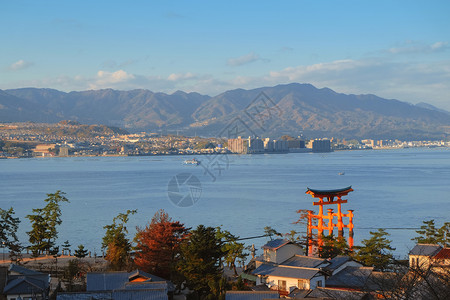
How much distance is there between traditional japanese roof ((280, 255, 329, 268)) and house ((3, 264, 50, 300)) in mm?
4392

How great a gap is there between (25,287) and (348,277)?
5.63 meters

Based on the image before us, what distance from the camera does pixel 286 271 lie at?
971 centimetres

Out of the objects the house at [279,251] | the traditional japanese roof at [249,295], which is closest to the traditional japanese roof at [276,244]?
the house at [279,251]

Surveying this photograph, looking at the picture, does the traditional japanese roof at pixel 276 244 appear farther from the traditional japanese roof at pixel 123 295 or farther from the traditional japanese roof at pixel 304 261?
the traditional japanese roof at pixel 123 295

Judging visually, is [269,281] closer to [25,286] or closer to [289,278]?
[289,278]

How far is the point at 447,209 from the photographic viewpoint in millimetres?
25672

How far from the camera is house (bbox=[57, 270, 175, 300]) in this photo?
8.45 metres

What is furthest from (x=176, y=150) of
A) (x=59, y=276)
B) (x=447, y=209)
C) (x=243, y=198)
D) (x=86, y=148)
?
(x=59, y=276)

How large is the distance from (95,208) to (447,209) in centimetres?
1716

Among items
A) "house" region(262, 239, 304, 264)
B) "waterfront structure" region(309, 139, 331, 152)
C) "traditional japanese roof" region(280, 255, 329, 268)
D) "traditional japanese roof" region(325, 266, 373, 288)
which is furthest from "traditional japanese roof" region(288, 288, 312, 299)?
"waterfront structure" region(309, 139, 331, 152)

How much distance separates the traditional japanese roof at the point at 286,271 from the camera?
932 centimetres

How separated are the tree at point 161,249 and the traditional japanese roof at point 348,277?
3.10 m

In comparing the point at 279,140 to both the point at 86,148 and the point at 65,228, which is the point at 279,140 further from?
the point at 65,228

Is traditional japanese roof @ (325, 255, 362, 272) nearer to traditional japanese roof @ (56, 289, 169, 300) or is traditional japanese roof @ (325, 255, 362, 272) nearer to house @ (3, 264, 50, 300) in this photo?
traditional japanese roof @ (56, 289, 169, 300)
